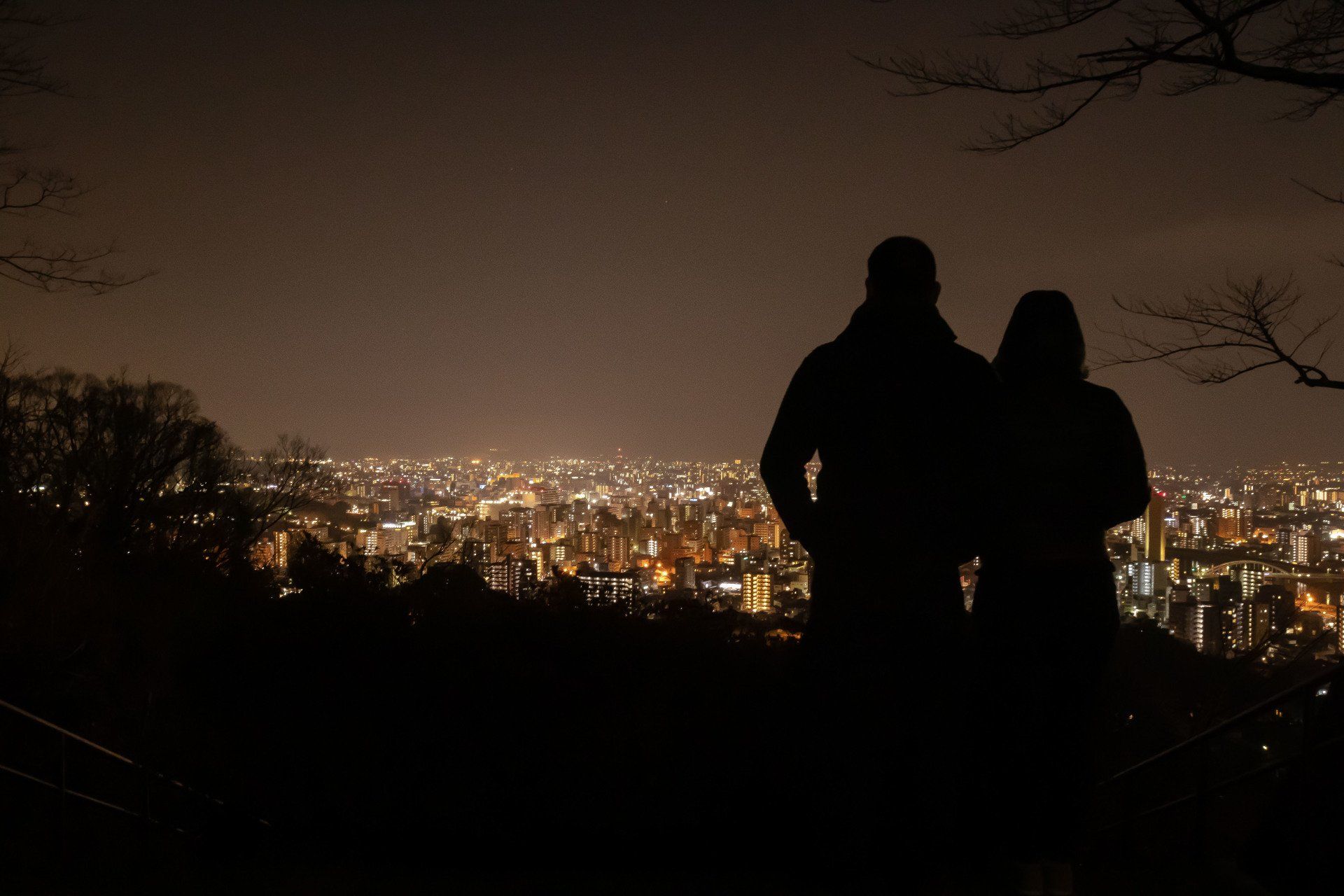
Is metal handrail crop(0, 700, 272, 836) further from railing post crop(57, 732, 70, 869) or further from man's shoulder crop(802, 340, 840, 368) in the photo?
man's shoulder crop(802, 340, 840, 368)

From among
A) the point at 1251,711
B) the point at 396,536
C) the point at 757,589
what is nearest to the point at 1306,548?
the point at 757,589

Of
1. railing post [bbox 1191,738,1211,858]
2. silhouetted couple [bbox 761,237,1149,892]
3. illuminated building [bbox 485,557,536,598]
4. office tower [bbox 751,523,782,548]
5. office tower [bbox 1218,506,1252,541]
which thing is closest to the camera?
silhouetted couple [bbox 761,237,1149,892]

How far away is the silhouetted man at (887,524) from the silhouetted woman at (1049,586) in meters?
0.44

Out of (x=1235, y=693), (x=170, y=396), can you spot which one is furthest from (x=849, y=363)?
(x=170, y=396)

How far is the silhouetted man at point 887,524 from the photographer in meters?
1.98

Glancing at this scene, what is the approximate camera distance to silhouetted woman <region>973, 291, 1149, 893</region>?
97.2 inches

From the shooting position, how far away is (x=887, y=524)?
196cm

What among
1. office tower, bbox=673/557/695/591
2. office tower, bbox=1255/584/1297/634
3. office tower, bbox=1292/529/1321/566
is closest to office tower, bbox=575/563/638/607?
office tower, bbox=673/557/695/591

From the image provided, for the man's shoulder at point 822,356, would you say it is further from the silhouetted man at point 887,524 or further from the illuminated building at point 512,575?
the illuminated building at point 512,575

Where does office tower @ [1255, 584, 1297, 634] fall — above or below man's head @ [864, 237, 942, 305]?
below

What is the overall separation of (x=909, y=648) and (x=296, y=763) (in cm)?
508

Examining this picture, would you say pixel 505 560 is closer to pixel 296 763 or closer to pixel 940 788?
pixel 296 763

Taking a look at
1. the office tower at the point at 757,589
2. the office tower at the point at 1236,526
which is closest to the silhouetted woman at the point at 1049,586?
the office tower at the point at 757,589

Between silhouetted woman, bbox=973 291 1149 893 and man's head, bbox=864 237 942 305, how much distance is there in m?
0.51
